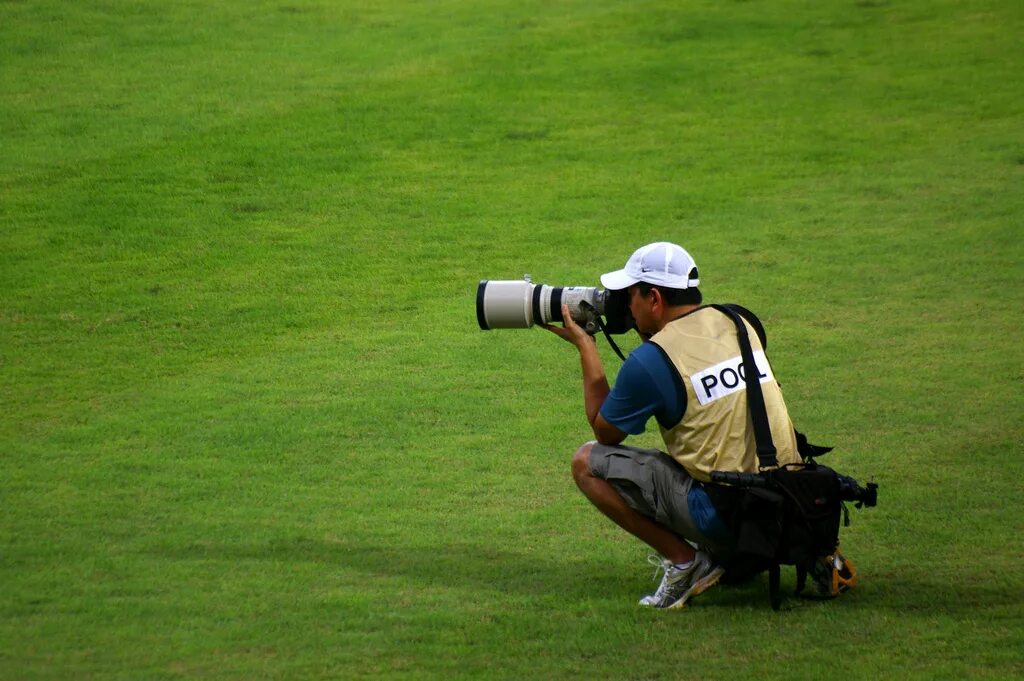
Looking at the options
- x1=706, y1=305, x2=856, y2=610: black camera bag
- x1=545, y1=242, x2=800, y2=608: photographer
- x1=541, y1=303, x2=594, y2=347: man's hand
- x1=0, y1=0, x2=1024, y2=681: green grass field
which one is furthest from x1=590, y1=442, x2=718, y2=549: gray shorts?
x1=541, y1=303, x2=594, y2=347: man's hand

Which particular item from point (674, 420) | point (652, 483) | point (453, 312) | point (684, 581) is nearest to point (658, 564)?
point (684, 581)

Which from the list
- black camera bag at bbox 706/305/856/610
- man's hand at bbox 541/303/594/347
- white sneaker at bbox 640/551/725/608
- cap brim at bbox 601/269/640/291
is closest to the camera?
black camera bag at bbox 706/305/856/610

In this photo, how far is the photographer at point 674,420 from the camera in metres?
3.86

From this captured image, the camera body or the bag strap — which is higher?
the camera body

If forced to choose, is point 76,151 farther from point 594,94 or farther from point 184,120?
point 594,94

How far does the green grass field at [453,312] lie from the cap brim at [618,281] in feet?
2.94

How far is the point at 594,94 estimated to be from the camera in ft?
30.3

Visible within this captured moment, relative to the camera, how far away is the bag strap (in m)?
3.83

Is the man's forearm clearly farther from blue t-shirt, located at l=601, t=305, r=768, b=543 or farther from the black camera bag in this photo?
the black camera bag

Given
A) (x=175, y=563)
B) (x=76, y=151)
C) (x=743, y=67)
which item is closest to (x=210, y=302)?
(x=76, y=151)

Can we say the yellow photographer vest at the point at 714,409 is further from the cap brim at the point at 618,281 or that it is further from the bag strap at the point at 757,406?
the cap brim at the point at 618,281

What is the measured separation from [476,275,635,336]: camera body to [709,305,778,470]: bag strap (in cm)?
41

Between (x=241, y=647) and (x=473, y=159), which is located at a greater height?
(x=473, y=159)

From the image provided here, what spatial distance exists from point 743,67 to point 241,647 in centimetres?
705
